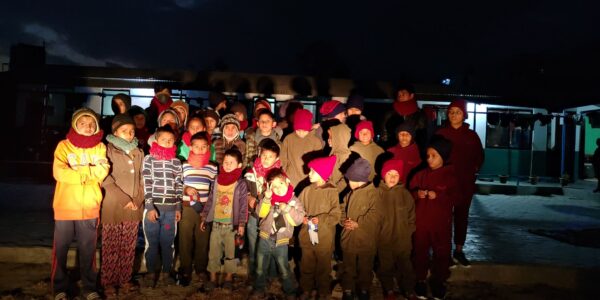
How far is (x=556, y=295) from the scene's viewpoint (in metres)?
4.89

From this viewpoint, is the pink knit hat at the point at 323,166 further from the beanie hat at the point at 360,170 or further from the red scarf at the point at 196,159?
the red scarf at the point at 196,159

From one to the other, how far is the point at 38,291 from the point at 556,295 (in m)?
6.31

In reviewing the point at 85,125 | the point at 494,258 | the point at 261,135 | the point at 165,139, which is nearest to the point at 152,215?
the point at 165,139

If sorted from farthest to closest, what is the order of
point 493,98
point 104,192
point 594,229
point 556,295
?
point 493,98, point 594,229, point 556,295, point 104,192

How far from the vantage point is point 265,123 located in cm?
545

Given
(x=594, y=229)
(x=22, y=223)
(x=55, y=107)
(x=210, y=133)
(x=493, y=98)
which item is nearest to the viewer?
(x=210, y=133)

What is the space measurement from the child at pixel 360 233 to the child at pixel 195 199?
173 cm

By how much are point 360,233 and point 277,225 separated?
3.11 feet

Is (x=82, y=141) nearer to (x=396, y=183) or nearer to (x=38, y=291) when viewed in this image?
(x=38, y=291)

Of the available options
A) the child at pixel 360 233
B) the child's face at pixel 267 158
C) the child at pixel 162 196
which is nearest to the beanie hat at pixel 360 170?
the child at pixel 360 233

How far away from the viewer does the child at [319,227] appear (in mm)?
4422

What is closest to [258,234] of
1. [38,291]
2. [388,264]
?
[388,264]

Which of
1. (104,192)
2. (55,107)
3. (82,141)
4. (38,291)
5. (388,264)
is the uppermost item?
(55,107)

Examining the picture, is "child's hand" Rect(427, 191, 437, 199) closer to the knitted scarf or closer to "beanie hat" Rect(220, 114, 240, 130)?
"beanie hat" Rect(220, 114, 240, 130)
